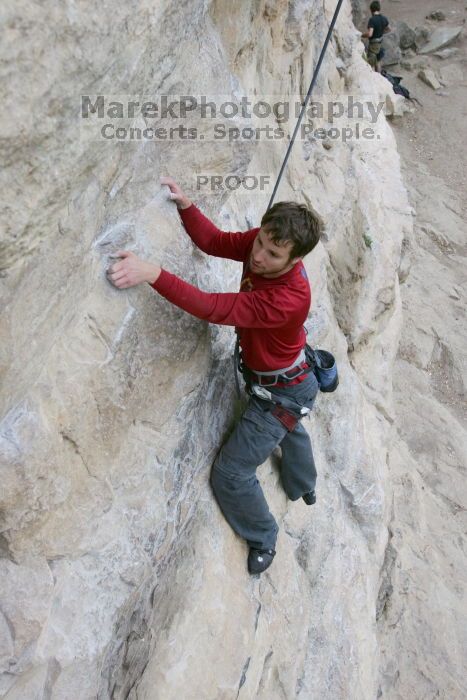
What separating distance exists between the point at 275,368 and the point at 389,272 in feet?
11.8

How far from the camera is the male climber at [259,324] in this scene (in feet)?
8.84

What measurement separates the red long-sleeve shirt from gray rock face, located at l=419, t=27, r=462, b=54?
1486 centimetres

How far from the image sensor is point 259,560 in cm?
337

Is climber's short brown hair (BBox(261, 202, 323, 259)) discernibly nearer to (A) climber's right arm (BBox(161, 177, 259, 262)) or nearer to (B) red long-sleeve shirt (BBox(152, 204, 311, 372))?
(B) red long-sleeve shirt (BBox(152, 204, 311, 372))

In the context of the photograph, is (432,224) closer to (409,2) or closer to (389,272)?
(389,272)

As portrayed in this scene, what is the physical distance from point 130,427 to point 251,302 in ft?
2.70

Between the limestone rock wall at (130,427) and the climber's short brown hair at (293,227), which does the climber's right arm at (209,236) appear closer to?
the limestone rock wall at (130,427)

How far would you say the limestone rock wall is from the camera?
5.80 ft

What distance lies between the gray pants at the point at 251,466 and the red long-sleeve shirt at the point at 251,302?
0.25m

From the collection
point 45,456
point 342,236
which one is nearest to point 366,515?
point 342,236

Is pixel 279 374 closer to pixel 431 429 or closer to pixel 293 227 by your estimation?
pixel 293 227

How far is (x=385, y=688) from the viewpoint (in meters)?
4.85
